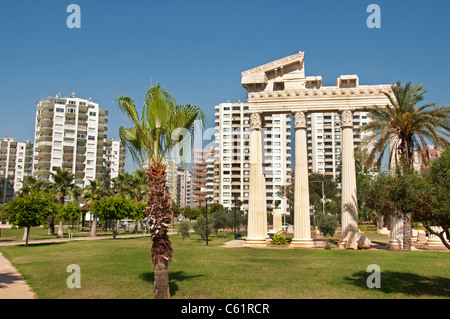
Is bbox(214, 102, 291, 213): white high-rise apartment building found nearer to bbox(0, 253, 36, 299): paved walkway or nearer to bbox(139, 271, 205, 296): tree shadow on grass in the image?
bbox(139, 271, 205, 296): tree shadow on grass

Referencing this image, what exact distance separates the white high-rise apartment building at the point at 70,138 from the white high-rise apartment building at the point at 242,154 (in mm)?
35709

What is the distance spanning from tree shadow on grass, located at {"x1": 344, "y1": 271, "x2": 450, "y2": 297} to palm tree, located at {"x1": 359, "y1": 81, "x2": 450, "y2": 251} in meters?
10.1

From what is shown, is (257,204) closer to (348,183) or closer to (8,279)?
(348,183)

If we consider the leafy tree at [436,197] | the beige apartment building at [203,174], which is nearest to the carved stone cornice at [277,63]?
the leafy tree at [436,197]

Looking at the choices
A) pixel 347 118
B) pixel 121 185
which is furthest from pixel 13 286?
pixel 121 185

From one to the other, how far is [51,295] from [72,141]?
329 feet

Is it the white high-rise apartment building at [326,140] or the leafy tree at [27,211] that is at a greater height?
the white high-rise apartment building at [326,140]

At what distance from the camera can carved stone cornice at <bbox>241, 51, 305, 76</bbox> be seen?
29.6 meters

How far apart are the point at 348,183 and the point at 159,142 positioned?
19.6 m

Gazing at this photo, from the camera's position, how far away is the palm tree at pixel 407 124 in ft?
79.1

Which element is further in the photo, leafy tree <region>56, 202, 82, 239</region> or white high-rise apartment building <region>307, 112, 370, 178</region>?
white high-rise apartment building <region>307, 112, 370, 178</region>

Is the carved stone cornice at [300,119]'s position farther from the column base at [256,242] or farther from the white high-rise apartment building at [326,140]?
the white high-rise apartment building at [326,140]

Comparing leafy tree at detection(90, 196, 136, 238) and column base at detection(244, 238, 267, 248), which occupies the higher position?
leafy tree at detection(90, 196, 136, 238)

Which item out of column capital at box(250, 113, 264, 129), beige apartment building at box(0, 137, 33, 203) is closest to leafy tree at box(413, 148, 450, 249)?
column capital at box(250, 113, 264, 129)
